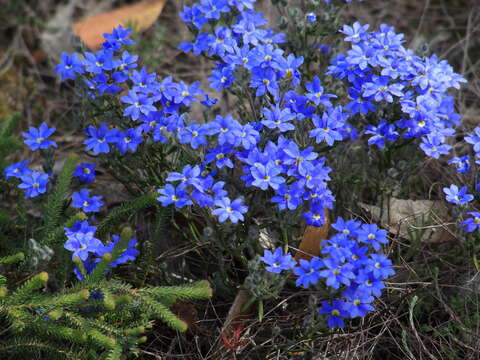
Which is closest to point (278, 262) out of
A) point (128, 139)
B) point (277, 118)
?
point (277, 118)

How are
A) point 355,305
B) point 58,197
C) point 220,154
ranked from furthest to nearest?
point 58,197 < point 220,154 < point 355,305

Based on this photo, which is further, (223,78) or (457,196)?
(223,78)

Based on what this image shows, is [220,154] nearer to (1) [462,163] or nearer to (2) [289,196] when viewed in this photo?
(2) [289,196]

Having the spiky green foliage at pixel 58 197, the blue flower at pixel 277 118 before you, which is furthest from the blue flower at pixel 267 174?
the spiky green foliage at pixel 58 197

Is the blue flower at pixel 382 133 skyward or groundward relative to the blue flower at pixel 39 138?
groundward

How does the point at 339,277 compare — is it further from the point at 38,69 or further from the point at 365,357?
the point at 38,69

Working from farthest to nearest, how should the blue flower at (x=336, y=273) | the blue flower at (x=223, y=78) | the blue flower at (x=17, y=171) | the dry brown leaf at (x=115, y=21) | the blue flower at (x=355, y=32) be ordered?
the dry brown leaf at (x=115, y=21)
the blue flower at (x=355, y=32)
the blue flower at (x=17, y=171)
the blue flower at (x=223, y=78)
the blue flower at (x=336, y=273)

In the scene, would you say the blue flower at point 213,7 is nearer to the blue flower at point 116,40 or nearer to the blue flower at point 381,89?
the blue flower at point 116,40

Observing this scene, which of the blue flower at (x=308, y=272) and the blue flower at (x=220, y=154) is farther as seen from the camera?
the blue flower at (x=220, y=154)
